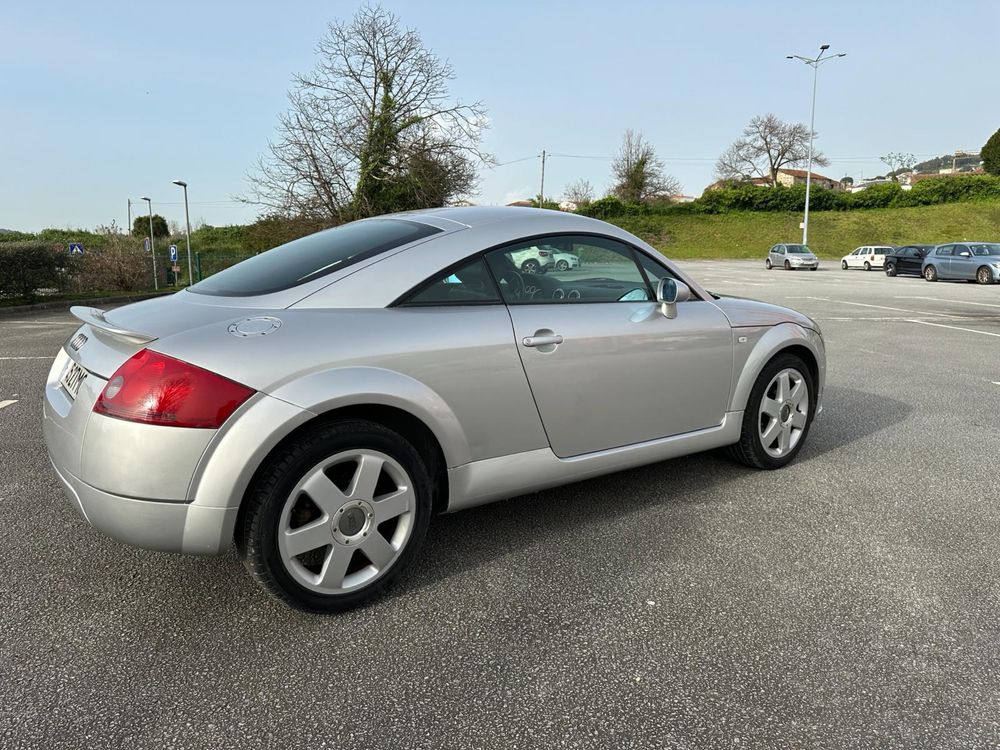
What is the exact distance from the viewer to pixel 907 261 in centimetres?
2747

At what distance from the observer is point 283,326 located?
240 centimetres

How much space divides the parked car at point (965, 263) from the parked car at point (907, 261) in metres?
1.22

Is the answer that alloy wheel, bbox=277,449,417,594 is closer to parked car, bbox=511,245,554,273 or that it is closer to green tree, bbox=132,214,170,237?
parked car, bbox=511,245,554,273

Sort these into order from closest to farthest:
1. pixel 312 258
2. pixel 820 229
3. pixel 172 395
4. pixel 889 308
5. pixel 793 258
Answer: pixel 172 395, pixel 312 258, pixel 889 308, pixel 793 258, pixel 820 229

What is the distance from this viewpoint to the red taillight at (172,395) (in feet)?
7.11

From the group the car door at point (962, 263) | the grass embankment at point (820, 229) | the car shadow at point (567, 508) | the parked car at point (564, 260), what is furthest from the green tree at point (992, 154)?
the parked car at point (564, 260)

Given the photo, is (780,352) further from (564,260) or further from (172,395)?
(172,395)

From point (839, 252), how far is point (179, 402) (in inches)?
2131

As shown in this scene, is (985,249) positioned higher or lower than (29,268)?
higher

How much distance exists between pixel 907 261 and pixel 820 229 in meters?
27.6

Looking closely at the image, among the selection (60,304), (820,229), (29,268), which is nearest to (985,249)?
(60,304)

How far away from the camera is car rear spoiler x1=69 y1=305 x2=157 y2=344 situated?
7.62ft

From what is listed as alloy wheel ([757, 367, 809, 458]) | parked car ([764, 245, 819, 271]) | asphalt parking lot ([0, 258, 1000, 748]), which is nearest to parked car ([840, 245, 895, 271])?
parked car ([764, 245, 819, 271])

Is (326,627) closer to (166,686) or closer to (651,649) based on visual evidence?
(166,686)
